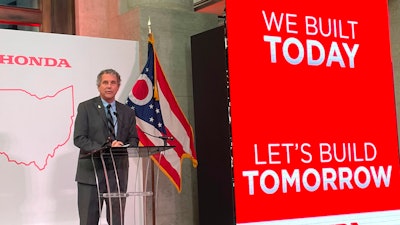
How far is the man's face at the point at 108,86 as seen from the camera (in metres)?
4.39

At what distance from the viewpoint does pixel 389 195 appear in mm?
1835

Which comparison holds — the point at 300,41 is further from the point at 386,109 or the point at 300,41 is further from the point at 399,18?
the point at 399,18

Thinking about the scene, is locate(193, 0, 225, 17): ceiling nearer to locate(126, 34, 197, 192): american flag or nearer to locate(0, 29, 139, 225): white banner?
locate(126, 34, 197, 192): american flag

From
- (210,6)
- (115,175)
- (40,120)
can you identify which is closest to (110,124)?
(115,175)

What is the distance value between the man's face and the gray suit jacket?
6cm

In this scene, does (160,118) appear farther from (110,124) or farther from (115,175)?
(115,175)

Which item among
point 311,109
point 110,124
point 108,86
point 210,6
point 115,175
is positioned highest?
point 210,6

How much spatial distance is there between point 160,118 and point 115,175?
1.49 metres

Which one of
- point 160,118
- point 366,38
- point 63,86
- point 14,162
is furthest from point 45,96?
point 366,38

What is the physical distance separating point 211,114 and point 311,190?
4086mm

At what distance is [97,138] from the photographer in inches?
172

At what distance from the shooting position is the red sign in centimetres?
158

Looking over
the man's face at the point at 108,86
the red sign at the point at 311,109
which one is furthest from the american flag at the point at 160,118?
the red sign at the point at 311,109

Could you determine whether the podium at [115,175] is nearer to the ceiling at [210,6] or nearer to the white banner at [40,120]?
the white banner at [40,120]
